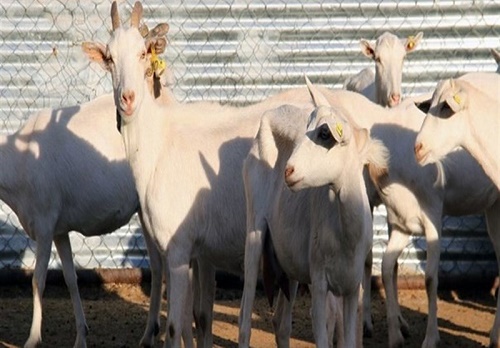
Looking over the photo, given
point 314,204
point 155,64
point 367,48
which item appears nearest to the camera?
point 314,204

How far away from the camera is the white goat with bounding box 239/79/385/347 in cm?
812

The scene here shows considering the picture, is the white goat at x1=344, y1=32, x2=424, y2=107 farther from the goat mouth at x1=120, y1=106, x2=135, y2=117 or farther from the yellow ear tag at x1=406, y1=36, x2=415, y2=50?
the goat mouth at x1=120, y1=106, x2=135, y2=117

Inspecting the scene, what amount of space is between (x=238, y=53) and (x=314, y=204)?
5.87 metres

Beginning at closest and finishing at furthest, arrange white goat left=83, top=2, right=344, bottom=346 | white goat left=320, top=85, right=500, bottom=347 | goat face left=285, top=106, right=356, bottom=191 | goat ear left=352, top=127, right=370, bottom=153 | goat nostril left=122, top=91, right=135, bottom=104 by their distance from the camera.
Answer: goat face left=285, top=106, right=356, bottom=191
goat ear left=352, top=127, right=370, bottom=153
goat nostril left=122, top=91, right=135, bottom=104
white goat left=83, top=2, right=344, bottom=346
white goat left=320, top=85, right=500, bottom=347

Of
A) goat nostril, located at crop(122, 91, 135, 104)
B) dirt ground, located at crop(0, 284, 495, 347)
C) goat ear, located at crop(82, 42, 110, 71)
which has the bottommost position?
dirt ground, located at crop(0, 284, 495, 347)

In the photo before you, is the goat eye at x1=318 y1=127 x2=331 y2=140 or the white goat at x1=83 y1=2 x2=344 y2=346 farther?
the white goat at x1=83 y1=2 x2=344 y2=346

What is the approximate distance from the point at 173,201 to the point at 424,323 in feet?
11.8

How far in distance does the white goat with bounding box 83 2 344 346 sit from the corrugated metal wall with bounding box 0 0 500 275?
3975 millimetres

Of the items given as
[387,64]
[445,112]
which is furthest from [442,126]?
[387,64]

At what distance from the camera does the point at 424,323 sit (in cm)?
1274

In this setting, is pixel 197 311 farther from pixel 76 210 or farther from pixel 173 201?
pixel 76 210

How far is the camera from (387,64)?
13109 millimetres

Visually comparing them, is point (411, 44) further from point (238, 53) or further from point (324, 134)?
point (324, 134)

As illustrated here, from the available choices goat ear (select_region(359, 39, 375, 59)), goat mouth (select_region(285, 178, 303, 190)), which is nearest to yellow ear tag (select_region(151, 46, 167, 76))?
goat mouth (select_region(285, 178, 303, 190))
